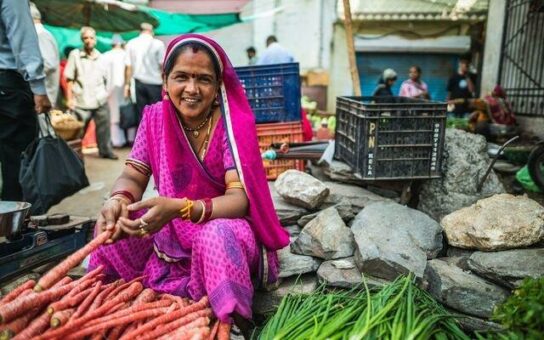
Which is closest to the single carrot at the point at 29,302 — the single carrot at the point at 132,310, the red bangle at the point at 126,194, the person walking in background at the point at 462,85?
the single carrot at the point at 132,310

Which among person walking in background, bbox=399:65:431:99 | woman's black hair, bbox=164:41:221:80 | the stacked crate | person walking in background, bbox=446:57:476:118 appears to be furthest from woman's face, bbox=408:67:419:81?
woman's black hair, bbox=164:41:221:80

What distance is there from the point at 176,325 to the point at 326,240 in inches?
42.0

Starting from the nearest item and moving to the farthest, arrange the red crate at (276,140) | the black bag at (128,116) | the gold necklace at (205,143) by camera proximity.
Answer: the gold necklace at (205,143) < the red crate at (276,140) < the black bag at (128,116)

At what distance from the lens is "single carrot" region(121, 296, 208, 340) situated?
69.7 inches

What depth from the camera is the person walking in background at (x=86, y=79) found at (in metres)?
6.83

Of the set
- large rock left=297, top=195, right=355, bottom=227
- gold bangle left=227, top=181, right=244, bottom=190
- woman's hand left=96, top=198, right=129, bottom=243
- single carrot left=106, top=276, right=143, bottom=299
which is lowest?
→ single carrot left=106, top=276, right=143, bottom=299

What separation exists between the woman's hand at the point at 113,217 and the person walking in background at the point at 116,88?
23.8 feet

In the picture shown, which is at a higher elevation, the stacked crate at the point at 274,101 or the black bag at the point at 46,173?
the stacked crate at the point at 274,101

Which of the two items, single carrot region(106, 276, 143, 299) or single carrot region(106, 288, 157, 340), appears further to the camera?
single carrot region(106, 276, 143, 299)

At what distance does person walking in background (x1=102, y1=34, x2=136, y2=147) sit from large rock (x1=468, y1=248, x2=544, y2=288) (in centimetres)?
782

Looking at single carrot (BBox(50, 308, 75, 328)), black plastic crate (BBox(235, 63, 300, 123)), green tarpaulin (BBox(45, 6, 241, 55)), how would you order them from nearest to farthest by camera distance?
single carrot (BBox(50, 308, 75, 328)) → black plastic crate (BBox(235, 63, 300, 123)) → green tarpaulin (BBox(45, 6, 241, 55))

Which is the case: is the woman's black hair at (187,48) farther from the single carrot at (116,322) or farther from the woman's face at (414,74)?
the woman's face at (414,74)

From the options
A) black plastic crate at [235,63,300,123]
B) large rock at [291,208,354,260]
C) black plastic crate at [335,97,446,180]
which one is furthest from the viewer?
black plastic crate at [235,63,300,123]

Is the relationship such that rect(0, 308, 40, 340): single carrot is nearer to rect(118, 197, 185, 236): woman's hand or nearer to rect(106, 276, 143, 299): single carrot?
rect(106, 276, 143, 299): single carrot
